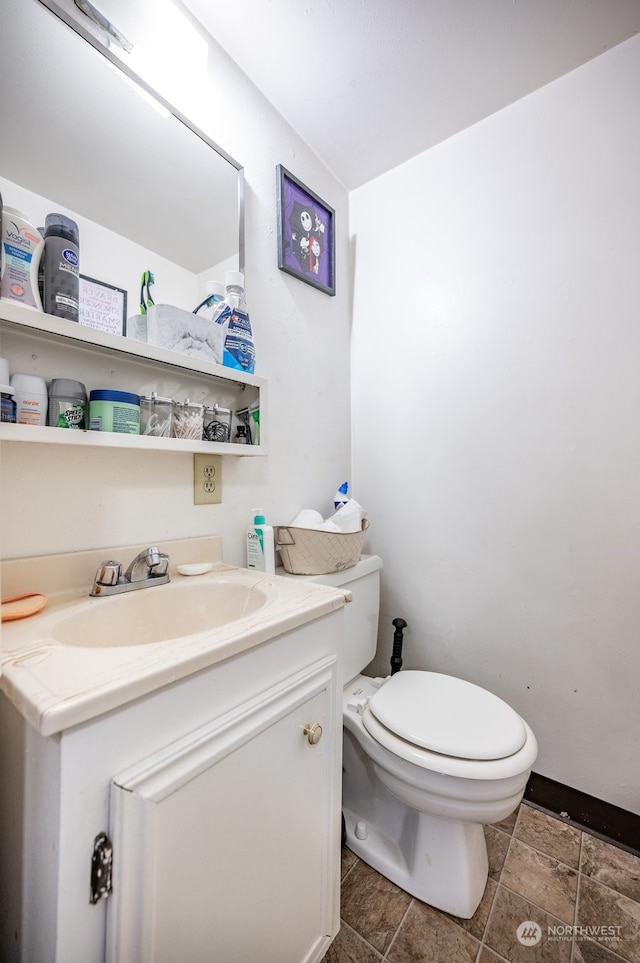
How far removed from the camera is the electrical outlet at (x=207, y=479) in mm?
991

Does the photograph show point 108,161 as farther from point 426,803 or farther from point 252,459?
point 426,803

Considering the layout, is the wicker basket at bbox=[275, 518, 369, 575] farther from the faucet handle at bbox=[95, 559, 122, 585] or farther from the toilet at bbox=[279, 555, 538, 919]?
the faucet handle at bbox=[95, 559, 122, 585]

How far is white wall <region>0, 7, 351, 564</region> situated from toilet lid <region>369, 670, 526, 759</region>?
554mm

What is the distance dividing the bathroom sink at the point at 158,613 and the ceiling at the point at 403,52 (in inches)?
55.7

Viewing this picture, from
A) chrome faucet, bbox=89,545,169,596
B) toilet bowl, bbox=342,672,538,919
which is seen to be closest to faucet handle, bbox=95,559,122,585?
chrome faucet, bbox=89,545,169,596

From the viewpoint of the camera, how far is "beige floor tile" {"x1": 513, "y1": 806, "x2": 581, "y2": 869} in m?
1.03

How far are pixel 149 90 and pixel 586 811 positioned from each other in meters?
2.19

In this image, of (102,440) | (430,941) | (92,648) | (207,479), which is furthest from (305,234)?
(430,941)

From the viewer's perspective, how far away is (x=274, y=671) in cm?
63

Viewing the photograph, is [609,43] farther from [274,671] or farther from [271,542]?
[274,671]

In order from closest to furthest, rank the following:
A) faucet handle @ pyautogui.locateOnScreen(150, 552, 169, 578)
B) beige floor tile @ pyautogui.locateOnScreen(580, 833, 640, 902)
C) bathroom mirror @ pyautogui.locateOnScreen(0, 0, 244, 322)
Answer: bathroom mirror @ pyautogui.locateOnScreen(0, 0, 244, 322) → faucet handle @ pyautogui.locateOnScreen(150, 552, 169, 578) → beige floor tile @ pyautogui.locateOnScreen(580, 833, 640, 902)

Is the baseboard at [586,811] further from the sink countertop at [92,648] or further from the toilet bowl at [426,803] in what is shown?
the sink countertop at [92,648]

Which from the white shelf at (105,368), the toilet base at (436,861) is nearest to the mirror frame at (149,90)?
the white shelf at (105,368)

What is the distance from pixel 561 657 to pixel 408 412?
2.99 ft
